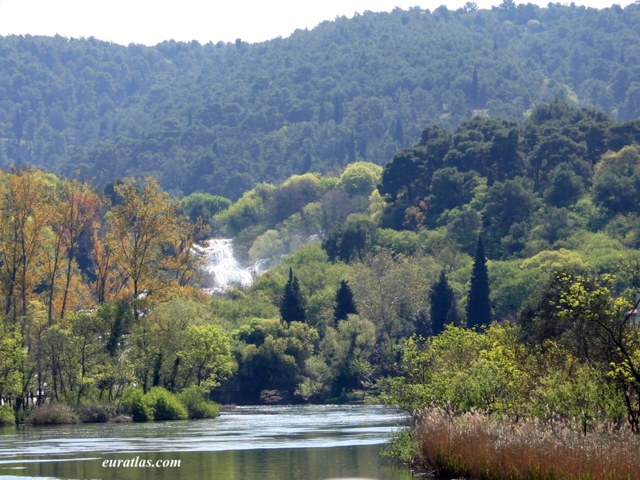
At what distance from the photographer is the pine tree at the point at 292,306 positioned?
472 ft

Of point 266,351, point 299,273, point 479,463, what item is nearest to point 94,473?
point 479,463

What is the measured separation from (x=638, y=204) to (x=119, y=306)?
8931 centimetres

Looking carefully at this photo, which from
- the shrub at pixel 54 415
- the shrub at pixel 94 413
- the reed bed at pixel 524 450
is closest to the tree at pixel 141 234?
the shrub at pixel 94 413

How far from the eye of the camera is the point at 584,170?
18762 cm

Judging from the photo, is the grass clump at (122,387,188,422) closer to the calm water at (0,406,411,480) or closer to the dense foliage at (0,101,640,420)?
the dense foliage at (0,101,640,420)

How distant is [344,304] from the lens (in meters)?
144

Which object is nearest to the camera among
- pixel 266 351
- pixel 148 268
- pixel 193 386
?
pixel 193 386

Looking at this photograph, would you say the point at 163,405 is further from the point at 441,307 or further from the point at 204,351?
the point at 441,307

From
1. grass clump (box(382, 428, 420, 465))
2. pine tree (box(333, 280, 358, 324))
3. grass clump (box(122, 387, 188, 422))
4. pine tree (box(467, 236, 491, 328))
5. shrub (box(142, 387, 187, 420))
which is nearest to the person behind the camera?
grass clump (box(382, 428, 420, 465))

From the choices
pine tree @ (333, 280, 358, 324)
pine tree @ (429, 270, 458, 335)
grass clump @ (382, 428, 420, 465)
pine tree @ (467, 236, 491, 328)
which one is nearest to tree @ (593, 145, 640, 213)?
pine tree @ (467, 236, 491, 328)

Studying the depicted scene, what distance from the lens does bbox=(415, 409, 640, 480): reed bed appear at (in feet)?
122

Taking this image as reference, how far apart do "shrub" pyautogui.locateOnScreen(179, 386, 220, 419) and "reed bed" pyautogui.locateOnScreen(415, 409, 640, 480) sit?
173 ft

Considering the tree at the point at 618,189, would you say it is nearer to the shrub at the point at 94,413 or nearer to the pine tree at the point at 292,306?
the pine tree at the point at 292,306

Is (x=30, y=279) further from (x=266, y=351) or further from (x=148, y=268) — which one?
(x=266, y=351)
